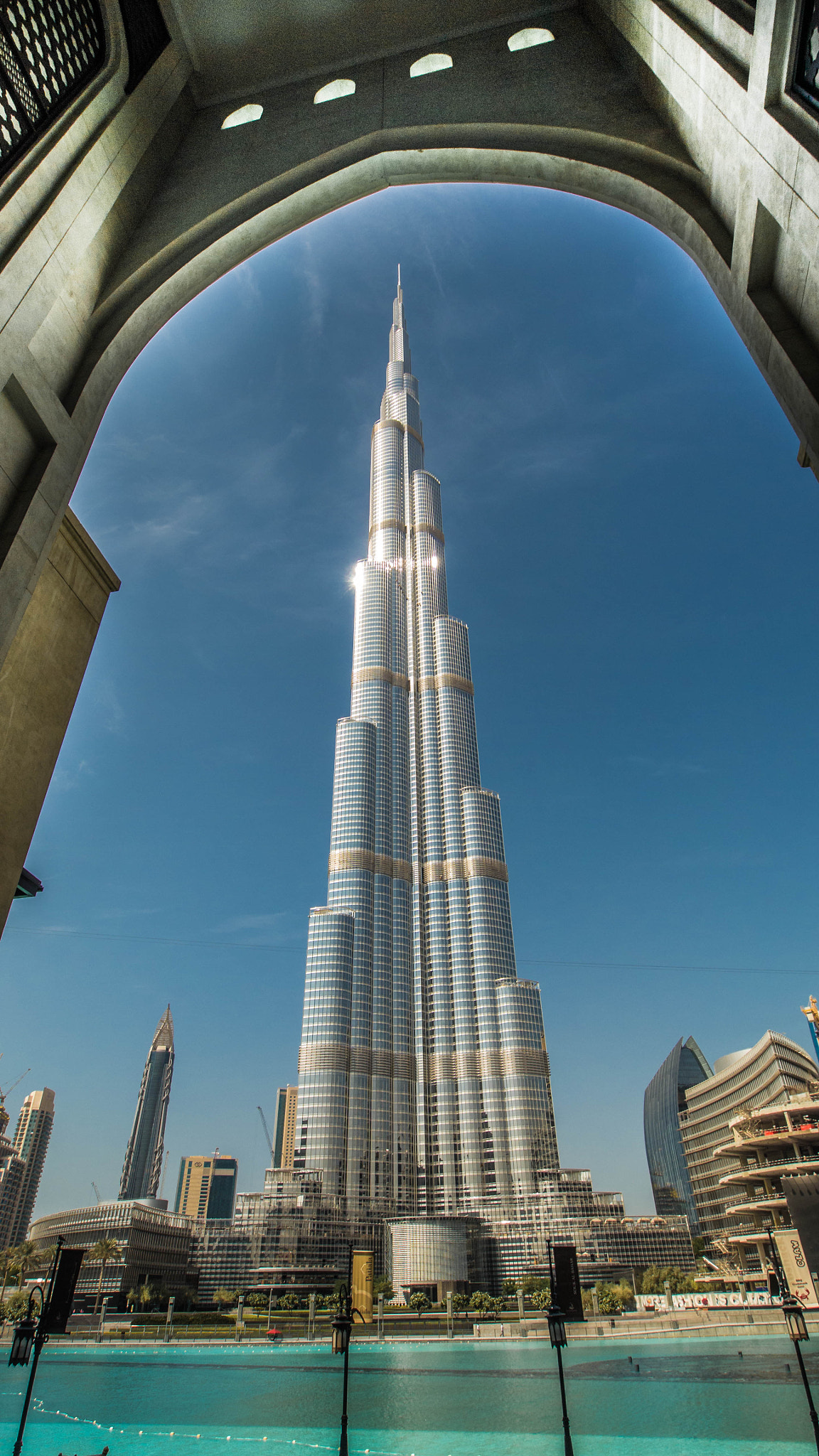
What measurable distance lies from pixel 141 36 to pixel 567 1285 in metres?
18.9

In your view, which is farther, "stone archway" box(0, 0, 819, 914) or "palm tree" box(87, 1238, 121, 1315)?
"palm tree" box(87, 1238, 121, 1315)

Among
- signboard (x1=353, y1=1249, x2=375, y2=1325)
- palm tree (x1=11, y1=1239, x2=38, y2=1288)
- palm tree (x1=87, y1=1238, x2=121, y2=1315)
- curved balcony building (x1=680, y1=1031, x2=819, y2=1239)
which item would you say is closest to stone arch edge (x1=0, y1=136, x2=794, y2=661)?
signboard (x1=353, y1=1249, x2=375, y2=1325)

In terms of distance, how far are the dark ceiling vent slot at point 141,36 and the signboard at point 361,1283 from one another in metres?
16.4

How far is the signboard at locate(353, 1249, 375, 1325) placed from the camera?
1183 centimetres

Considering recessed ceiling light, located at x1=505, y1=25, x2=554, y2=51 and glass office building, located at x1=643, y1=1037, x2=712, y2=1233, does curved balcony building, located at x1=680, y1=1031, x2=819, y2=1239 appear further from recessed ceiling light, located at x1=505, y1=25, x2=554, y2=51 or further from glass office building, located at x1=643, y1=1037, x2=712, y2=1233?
recessed ceiling light, located at x1=505, y1=25, x2=554, y2=51

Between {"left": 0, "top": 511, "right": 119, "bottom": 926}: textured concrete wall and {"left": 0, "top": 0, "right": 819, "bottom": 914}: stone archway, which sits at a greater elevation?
{"left": 0, "top": 0, "right": 819, "bottom": 914}: stone archway

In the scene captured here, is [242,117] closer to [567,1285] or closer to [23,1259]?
[567,1285]

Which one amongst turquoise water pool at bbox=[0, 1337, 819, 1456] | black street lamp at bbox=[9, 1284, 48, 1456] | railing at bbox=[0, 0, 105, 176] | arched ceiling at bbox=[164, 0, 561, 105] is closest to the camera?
railing at bbox=[0, 0, 105, 176]

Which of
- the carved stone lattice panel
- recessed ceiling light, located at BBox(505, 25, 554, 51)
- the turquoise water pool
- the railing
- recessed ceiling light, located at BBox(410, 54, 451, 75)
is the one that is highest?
recessed ceiling light, located at BBox(410, 54, 451, 75)

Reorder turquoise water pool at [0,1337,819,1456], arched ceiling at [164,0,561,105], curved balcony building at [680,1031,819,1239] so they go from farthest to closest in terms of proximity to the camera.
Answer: curved balcony building at [680,1031,819,1239]
turquoise water pool at [0,1337,819,1456]
arched ceiling at [164,0,561,105]

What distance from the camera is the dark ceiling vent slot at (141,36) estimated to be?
9.35 m

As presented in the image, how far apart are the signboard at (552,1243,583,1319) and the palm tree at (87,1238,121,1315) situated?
324ft

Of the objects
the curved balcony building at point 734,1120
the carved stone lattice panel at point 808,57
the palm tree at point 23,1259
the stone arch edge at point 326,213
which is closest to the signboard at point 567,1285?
the stone arch edge at point 326,213

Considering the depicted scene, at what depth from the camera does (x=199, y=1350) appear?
55.9 m
